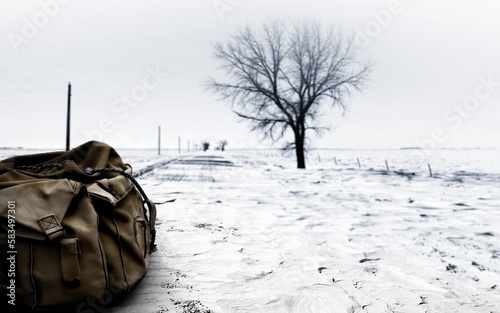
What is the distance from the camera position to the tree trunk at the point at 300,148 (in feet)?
60.1

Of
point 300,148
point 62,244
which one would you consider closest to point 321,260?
point 62,244

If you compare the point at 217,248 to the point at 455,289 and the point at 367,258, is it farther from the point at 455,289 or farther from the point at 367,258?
the point at 455,289

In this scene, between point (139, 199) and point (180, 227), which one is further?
point (180, 227)

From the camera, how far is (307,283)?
7.15 feet

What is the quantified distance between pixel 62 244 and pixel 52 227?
0.09m

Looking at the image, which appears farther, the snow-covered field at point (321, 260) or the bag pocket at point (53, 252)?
the snow-covered field at point (321, 260)

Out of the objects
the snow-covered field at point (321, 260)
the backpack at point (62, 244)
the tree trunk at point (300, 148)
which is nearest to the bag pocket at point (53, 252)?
the backpack at point (62, 244)

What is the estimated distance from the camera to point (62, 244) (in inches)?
57.1

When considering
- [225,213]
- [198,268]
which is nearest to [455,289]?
[198,268]

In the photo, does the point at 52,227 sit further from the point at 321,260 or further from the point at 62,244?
the point at 321,260

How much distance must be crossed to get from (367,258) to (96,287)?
2112 millimetres

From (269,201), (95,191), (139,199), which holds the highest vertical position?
(95,191)

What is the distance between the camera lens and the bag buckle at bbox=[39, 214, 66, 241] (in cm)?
144

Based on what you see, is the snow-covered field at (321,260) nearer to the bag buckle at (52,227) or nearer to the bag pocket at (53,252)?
the bag pocket at (53,252)
